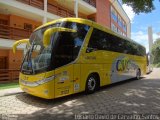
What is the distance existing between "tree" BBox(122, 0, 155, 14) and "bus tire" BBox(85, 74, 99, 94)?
5793 mm

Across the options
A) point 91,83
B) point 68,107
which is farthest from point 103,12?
point 68,107

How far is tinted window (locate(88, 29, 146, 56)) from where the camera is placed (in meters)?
9.78

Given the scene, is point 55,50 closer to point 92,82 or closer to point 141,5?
point 92,82

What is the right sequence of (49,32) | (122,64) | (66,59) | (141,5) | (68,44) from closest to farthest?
1. (49,32)
2. (66,59)
3. (68,44)
4. (141,5)
5. (122,64)

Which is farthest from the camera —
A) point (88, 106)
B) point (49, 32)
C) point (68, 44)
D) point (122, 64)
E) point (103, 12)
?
point (103, 12)

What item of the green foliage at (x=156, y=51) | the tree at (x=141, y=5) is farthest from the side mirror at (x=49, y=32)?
the green foliage at (x=156, y=51)

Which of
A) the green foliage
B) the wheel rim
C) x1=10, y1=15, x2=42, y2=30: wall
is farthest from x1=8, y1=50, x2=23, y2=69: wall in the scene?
the green foliage

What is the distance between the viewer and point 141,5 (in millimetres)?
12859

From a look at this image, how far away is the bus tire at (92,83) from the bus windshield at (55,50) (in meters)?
1.66

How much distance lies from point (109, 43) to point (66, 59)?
13.2 ft

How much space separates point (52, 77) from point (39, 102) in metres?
1.45

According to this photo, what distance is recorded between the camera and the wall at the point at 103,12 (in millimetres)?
27528

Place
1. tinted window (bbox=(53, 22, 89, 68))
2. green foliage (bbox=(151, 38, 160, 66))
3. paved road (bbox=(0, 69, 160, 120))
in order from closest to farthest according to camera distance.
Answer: paved road (bbox=(0, 69, 160, 120)) < tinted window (bbox=(53, 22, 89, 68)) < green foliage (bbox=(151, 38, 160, 66))

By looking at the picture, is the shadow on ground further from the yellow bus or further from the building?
the building
